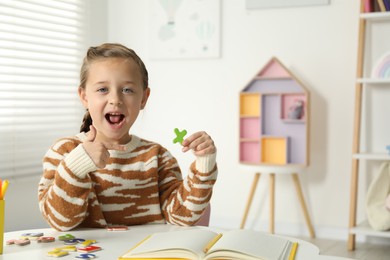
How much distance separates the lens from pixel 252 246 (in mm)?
994

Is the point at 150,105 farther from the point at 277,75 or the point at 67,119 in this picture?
the point at 277,75

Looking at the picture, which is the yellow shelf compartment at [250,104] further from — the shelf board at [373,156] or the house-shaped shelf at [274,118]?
the shelf board at [373,156]

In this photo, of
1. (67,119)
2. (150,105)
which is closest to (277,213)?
(150,105)

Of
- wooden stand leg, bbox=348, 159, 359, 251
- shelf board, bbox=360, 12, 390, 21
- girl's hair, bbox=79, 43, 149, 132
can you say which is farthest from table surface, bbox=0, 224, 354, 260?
shelf board, bbox=360, 12, 390, 21

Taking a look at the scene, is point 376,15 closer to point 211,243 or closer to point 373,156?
point 373,156

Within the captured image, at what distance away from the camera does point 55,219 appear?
4.09 ft

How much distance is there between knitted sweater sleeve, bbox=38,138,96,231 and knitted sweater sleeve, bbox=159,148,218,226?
0.67 ft

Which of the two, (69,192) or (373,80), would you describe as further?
(373,80)

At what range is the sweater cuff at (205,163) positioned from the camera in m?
1.31

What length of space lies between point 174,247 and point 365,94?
2.65 metres

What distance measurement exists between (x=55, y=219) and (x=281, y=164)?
2.38 meters

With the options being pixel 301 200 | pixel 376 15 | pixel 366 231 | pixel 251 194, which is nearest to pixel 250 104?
pixel 251 194

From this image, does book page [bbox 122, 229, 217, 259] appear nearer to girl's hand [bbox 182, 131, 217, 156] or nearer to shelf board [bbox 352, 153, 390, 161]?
girl's hand [bbox 182, 131, 217, 156]

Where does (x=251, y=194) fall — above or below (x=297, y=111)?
below
